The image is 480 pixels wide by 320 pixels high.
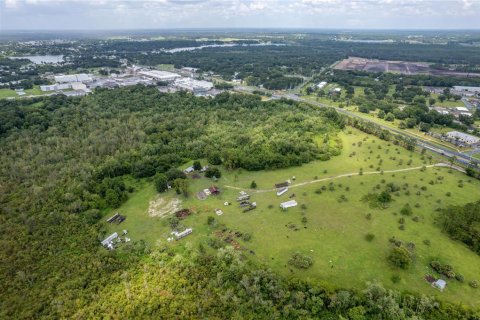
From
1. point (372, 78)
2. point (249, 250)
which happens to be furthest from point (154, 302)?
point (372, 78)

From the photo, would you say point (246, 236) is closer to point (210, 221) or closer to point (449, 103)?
point (210, 221)

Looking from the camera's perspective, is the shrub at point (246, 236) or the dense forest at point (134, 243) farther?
the shrub at point (246, 236)

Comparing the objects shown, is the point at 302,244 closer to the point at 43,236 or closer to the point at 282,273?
the point at 282,273

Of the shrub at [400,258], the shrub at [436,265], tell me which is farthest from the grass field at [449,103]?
the shrub at [400,258]

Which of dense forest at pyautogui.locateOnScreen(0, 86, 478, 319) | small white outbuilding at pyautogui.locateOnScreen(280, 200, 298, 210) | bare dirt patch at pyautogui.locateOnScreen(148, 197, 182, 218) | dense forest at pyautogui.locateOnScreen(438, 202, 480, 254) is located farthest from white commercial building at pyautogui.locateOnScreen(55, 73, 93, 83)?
dense forest at pyautogui.locateOnScreen(438, 202, 480, 254)

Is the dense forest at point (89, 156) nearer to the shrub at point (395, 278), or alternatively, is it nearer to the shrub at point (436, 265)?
the shrub at point (395, 278)

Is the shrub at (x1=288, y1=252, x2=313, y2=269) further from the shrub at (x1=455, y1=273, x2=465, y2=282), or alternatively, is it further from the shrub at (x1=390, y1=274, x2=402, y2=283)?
the shrub at (x1=455, y1=273, x2=465, y2=282)
